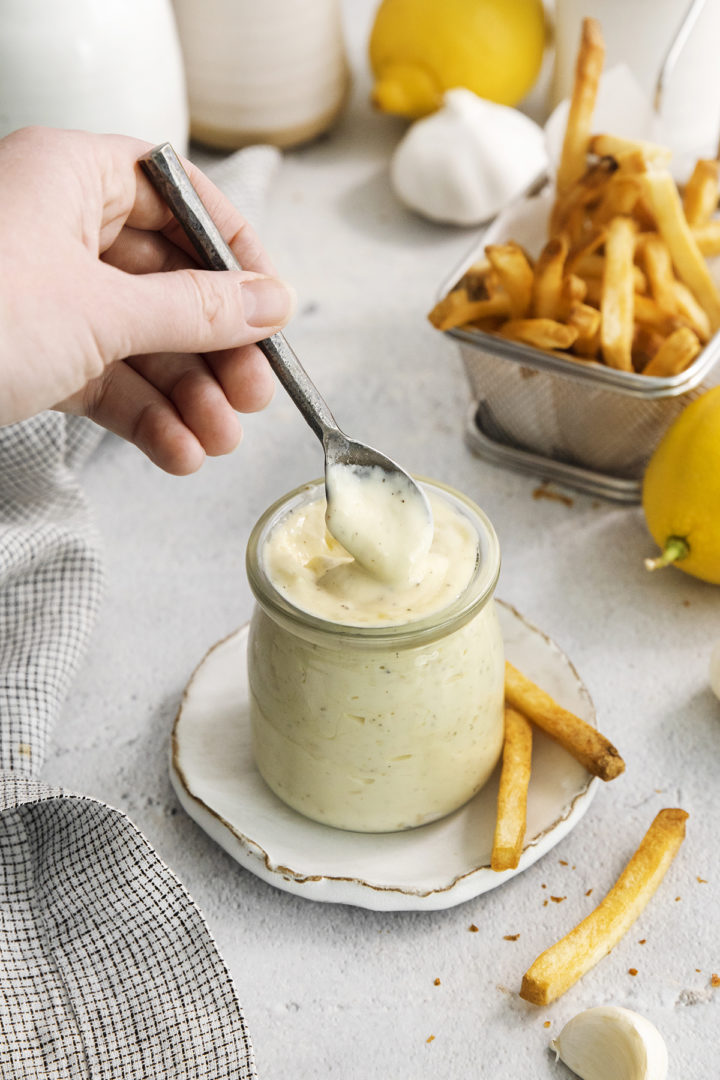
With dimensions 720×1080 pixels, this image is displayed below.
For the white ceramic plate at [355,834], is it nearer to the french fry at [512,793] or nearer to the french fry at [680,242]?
the french fry at [512,793]

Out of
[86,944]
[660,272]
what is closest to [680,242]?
[660,272]

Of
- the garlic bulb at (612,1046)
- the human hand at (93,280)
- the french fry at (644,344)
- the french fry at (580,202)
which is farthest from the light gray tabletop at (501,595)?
the human hand at (93,280)

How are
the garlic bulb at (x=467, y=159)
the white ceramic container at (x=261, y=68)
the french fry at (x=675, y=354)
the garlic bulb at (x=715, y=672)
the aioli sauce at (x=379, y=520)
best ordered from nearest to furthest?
the aioli sauce at (x=379, y=520) < the garlic bulb at (x=715, y=672) < the french fry at (x=675, y=354) < the garlic bulb at (x=467, y=159) < the white ceramic container at (x=261, y=68)

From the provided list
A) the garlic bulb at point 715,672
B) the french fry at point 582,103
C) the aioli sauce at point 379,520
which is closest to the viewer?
the aioli sauce at point 379,520

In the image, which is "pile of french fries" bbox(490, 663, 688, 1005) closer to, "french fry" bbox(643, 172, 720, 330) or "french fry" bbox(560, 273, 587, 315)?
"french fry" bbox(560, 273, 587, 315)

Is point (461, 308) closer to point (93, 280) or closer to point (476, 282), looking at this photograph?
point (476, 282)

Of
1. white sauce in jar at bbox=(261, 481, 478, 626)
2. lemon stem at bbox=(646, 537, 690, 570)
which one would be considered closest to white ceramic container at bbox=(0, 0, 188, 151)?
white sauce in jar at bbox=(261, 481, 478, 626)

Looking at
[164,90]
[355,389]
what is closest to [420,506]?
[355,389]
